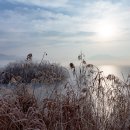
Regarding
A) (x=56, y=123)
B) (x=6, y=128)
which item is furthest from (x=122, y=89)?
(x=6, y=128)

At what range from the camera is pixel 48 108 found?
466cm

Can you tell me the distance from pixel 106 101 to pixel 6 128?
5.37 ft

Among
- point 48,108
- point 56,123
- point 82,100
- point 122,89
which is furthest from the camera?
point 122,89

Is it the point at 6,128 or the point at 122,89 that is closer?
the point at 6,128

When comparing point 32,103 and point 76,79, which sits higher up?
point 76,79

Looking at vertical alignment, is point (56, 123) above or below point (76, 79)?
below

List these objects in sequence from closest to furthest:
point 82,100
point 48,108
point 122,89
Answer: point 48,108
point 82,100
point 122,89

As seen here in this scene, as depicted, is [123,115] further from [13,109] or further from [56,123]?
[13,109]

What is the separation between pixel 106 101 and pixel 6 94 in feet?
4.56

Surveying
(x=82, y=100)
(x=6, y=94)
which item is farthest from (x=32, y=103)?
(x=82, y=100)

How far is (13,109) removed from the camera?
4.20 m

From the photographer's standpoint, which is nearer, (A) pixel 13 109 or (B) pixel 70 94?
(A) pixel 13 109

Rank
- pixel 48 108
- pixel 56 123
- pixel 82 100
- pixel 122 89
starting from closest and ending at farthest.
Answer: pixel 56 123 < pixel 48 108 < pixel 82 100 < pixel 122 89

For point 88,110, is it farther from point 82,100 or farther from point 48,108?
point 48,108
